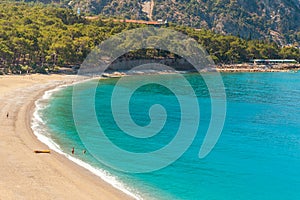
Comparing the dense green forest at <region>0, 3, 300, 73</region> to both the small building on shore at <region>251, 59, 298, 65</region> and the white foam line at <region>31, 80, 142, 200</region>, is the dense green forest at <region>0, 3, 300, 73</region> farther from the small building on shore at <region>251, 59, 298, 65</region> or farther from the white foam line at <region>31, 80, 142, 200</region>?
the white foam line at <region>31, 80, 142, 200</region>

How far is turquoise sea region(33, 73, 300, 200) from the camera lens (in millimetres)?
35062

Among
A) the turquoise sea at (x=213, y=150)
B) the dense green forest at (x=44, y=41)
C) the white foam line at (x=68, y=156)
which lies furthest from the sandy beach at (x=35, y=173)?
the dense green forest at (x=44, y=41)

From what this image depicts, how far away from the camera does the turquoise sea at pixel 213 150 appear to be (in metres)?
→ 35.1

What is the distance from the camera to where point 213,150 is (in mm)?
47062

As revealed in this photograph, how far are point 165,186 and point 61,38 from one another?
8821cm

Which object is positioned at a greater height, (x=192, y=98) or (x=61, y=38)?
(x=61, y=38)

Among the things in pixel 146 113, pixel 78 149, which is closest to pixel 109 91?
pixel 146 113

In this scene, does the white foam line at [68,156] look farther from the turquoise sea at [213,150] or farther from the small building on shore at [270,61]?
the small building on shore at [270,61]

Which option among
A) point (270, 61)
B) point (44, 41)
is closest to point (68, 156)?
point (44, 41)

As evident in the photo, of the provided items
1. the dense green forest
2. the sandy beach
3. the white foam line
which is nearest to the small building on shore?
the dense green forest

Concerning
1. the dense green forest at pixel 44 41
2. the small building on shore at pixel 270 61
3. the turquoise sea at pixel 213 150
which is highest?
the dense green forest at pixel 44 41

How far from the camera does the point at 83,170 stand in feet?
123

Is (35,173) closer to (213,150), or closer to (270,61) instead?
(213,150)

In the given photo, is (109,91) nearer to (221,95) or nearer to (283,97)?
(221,95)
